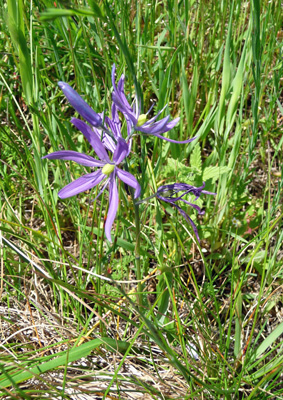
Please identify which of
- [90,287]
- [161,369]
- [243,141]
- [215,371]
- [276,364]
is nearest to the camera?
[276,364]

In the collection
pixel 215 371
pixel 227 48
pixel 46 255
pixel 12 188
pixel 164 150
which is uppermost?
pixel 227 48

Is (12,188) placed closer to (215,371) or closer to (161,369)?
(161,369)

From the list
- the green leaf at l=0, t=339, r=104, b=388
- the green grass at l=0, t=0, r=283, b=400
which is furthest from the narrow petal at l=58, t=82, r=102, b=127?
the green leaf at l=0, t=339, r=104, b=388

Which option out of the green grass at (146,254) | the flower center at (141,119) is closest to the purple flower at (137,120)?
the flower center at (141,119)

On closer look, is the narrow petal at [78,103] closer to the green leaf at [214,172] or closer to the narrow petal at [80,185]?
the narrow petal at [80,185]

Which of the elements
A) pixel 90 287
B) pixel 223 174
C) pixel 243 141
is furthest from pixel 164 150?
pixel 90 287

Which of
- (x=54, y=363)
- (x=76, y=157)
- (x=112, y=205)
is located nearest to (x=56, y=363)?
(x=54, y=363)

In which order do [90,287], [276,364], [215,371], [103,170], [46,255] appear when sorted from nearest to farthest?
[103,170], [276,364], [215,371], [90,287], [46,255]
